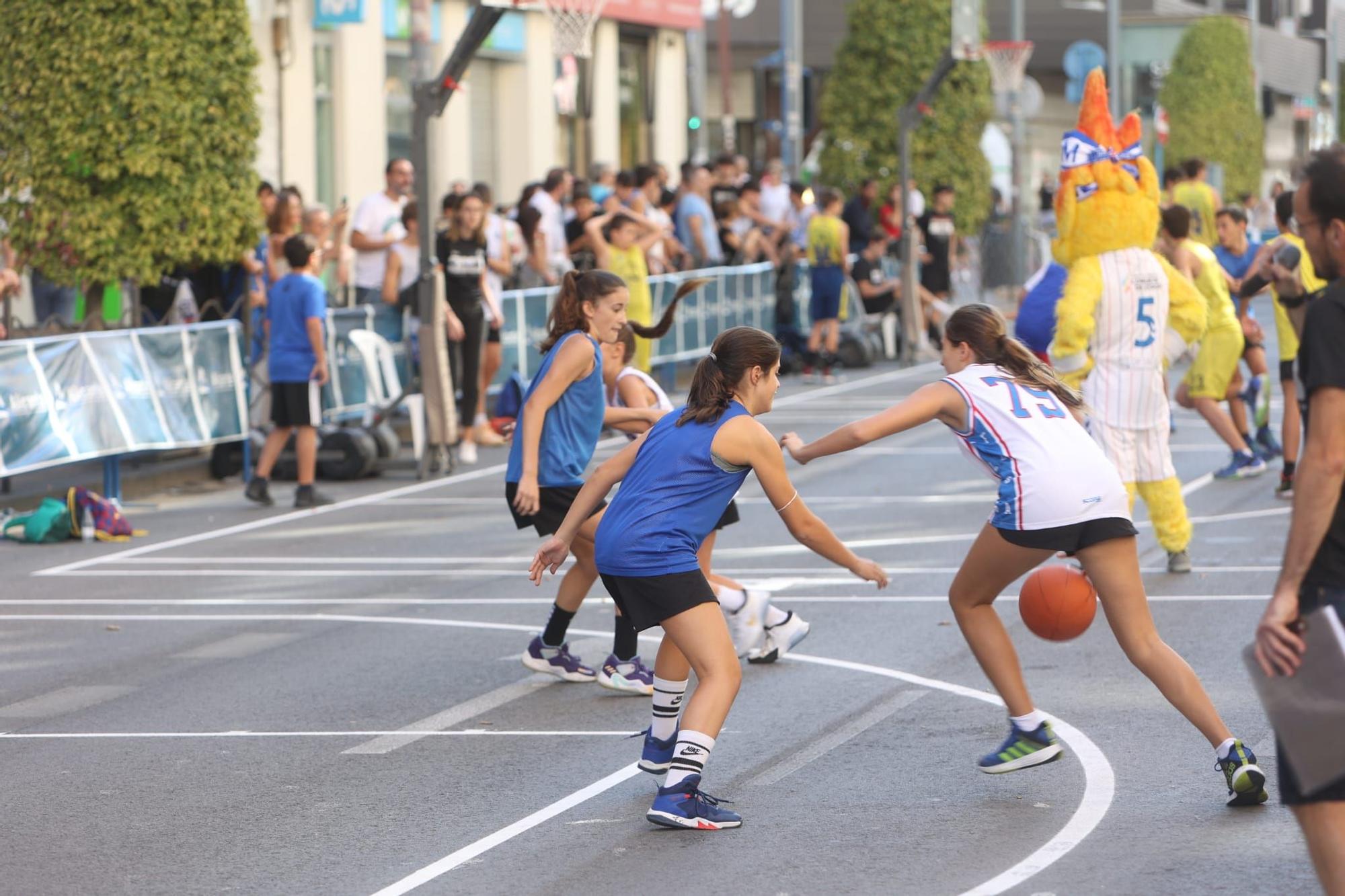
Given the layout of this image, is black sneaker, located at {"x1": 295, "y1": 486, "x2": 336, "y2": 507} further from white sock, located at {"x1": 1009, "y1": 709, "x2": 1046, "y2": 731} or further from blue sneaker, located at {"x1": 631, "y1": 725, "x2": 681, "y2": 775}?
white sock, located at {"x1": 1009, "y1": 709, "x2": 1046, "y2": 731}

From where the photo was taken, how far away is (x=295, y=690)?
8750 millimetres

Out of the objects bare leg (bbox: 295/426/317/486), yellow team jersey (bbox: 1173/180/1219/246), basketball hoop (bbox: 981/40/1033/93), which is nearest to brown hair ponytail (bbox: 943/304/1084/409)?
bare leg (bbox: 295/426/317/486)

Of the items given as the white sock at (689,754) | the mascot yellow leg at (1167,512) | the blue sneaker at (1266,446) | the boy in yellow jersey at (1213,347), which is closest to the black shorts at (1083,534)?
the white sock at (689,754)

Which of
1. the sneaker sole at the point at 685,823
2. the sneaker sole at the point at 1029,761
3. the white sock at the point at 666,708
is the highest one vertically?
the white sock at the point at 666,708

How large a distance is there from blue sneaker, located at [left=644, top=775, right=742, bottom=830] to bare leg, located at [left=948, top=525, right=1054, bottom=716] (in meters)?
1.05

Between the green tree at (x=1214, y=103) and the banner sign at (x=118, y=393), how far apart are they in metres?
42.4

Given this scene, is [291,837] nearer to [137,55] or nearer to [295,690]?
[295,690]

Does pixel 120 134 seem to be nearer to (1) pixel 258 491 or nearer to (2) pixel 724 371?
(1) pixel 258 491

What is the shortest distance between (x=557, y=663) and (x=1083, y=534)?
9.48 feet

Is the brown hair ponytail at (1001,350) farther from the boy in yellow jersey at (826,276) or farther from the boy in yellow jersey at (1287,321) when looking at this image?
the boy in yellow jersey at (826,276)

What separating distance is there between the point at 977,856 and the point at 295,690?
11.8 feet

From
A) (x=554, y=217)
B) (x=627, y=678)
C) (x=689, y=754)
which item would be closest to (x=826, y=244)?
(x=554, y=217)

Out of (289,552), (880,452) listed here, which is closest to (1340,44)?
(880,452)

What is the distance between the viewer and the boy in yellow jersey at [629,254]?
1816 centimetres
